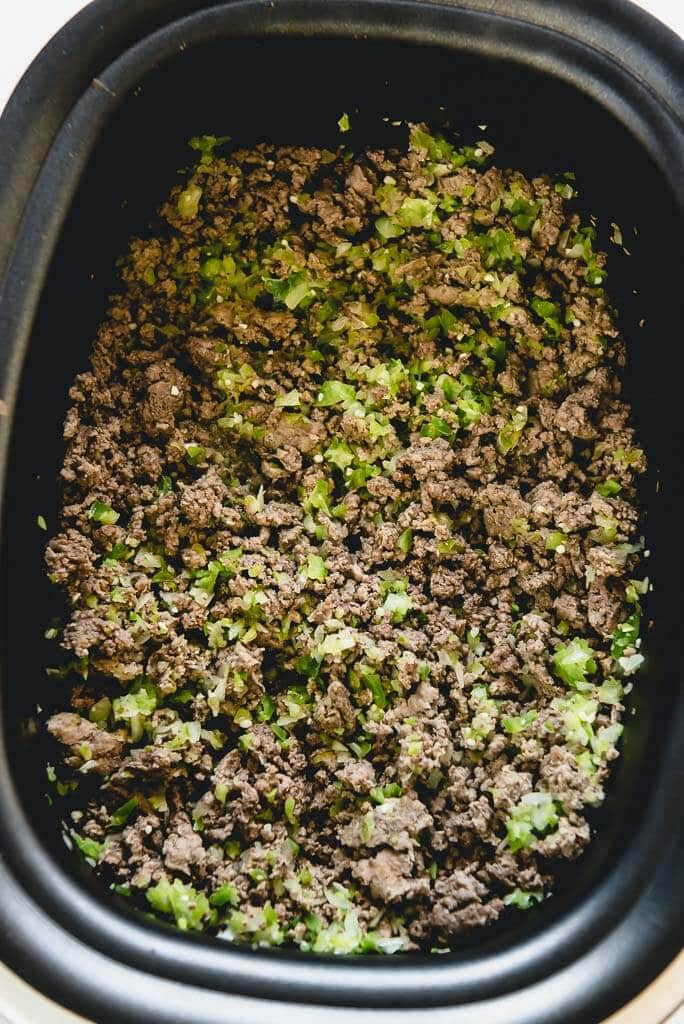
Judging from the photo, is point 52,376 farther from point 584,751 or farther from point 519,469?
point 584,751

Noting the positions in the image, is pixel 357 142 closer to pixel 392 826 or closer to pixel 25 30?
pixel 25 30

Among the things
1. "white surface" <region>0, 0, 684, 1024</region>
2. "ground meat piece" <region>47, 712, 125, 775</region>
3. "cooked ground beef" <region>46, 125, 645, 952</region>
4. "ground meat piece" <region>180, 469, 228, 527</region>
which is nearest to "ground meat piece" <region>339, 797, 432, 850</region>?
Result: "cooked ground beef" <region>46, 125, 645, 952</region>

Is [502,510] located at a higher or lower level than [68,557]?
higher

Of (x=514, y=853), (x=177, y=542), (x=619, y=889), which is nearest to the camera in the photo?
(x=619, y=889)

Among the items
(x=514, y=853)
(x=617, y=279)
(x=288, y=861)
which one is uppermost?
(x=617, y=279)

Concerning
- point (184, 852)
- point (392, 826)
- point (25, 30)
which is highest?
point (25, 30)

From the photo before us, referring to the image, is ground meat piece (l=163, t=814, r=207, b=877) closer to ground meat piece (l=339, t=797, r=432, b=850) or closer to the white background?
ground meat piece (l=339, t=797, r=432, b=850)

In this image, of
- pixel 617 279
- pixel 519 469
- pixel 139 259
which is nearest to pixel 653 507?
pixel 519 469

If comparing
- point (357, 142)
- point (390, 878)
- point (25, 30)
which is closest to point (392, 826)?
point (390, 878)
